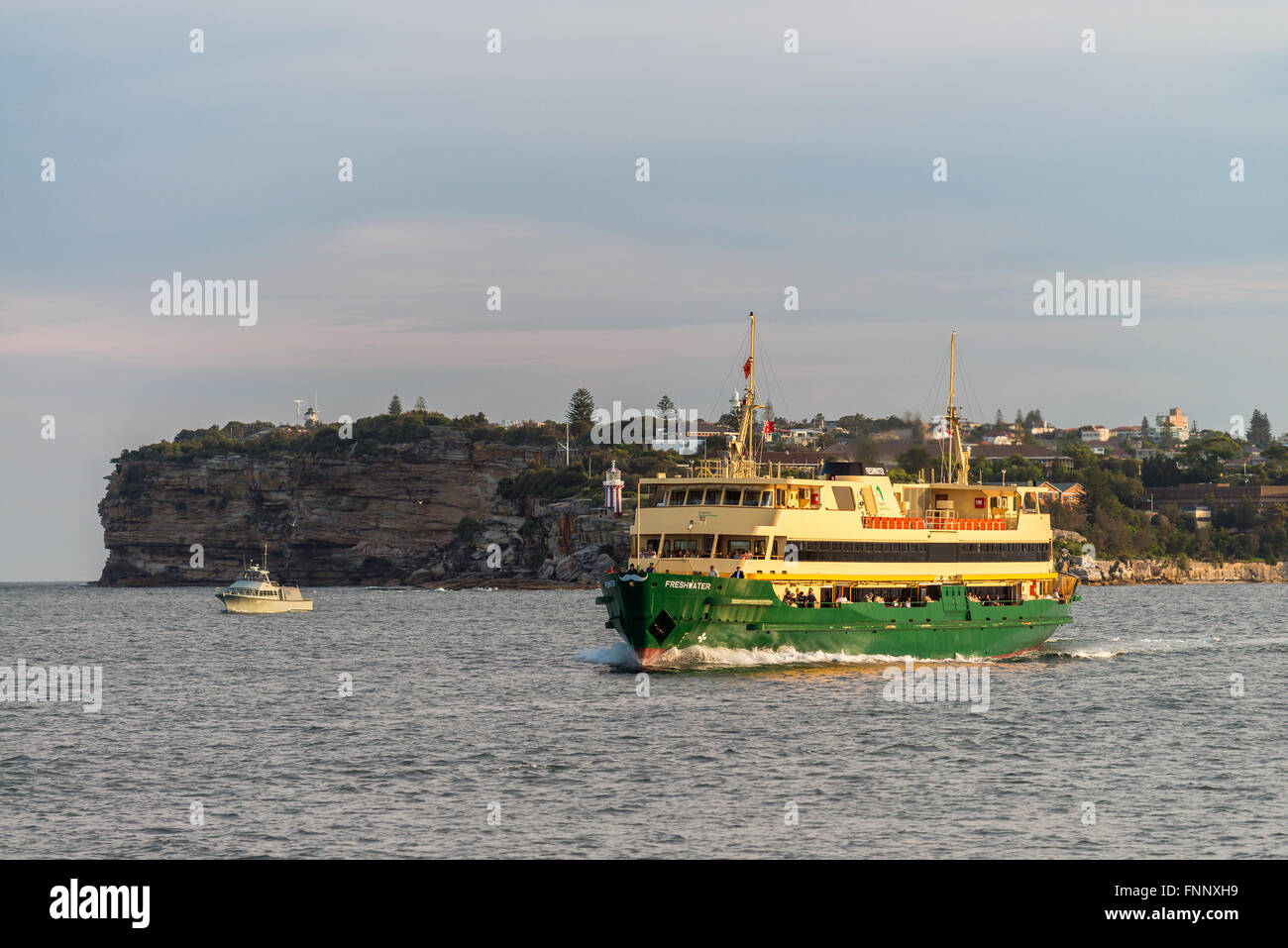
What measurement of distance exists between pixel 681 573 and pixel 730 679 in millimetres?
5785

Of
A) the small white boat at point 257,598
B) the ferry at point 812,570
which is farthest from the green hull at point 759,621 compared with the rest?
the small white boat at point 257,598

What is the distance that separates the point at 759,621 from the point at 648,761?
21257 mm

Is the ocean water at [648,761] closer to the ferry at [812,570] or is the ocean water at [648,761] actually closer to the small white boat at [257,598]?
the ferry at [812,570]

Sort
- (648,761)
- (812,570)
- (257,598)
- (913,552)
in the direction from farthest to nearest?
(257,598), (913,552), (812,570), (648,761)

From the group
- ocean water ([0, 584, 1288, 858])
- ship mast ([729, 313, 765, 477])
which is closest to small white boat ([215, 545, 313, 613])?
ocean water ([0, 584, 1288, 858])

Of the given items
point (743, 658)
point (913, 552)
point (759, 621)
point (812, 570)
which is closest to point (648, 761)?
point (743, 658)

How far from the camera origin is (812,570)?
6206 centimetres

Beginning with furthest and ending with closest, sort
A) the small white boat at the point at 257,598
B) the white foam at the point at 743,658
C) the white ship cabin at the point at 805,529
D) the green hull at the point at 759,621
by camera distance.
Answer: the small white boat at the point at 257,598
the white ship cabin at the point at 805,529
the white foam at the point at 743,658
the green hull at the point at 759,621

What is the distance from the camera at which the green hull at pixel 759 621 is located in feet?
192

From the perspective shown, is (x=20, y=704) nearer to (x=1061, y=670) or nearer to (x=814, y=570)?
(x=814, y=570)

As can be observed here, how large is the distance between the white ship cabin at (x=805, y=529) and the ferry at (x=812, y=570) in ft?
0.22

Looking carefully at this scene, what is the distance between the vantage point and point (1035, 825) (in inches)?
1229

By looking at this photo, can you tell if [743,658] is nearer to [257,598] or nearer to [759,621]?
[759,621]
